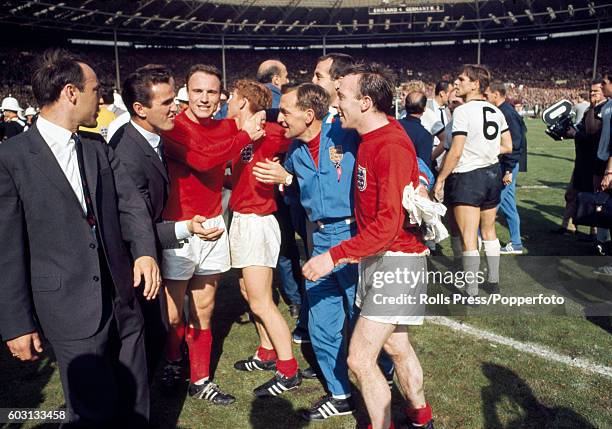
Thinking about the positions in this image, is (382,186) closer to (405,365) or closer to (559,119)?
(405,365)

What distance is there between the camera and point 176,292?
352 centimetres

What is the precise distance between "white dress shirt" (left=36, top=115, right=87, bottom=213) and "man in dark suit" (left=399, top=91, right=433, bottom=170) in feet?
11.7

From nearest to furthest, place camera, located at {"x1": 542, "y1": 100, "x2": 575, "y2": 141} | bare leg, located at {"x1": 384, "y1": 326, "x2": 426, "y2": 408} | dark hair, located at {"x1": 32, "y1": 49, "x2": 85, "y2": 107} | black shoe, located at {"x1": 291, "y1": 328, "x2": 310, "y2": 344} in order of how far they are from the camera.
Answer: dark hair, located at {"x1": 32, "y1": 49, "x2": 85, "y2": 107}
bare leg, located at {"x1": 384, "y1": 326, "x2": 426, "y2": 408}
black shoe, located at {"x1": 291, "y1": 328, "x2": 310, "y2": 344}
camera, located at {"x1": 542, "y1": 100, "x2": 575, "y2": 141}

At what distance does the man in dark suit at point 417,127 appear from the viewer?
5.30m

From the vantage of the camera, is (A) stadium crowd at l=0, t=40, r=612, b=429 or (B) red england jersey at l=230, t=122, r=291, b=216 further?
(B) red england jersey at l=230, t=122, r=291, b=216

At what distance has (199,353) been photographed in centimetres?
363

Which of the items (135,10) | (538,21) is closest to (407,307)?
(135,10)

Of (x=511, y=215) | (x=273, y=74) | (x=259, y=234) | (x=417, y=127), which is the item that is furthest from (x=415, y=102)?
(x=259, y=234)

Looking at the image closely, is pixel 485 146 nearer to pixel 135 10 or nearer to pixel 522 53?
pixel 135 10

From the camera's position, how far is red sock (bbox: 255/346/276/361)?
4.05m

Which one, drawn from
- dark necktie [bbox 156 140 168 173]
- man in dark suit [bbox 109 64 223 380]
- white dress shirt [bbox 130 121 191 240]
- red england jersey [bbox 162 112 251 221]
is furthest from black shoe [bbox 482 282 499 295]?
dark necktie [bbox 156 140 168 173]

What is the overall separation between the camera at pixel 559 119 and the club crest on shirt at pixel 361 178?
5.38m

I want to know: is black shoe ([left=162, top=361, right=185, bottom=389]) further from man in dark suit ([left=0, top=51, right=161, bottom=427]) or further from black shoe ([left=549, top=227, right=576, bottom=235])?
black shoe ([left=549, top=227, right=576, bottom=235])

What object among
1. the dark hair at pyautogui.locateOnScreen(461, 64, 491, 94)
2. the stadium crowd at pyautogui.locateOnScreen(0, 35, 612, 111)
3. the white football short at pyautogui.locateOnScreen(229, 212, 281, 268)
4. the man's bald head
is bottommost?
the white football short at pyautogui.locateOnScreen(229, 212, 281, 268)
